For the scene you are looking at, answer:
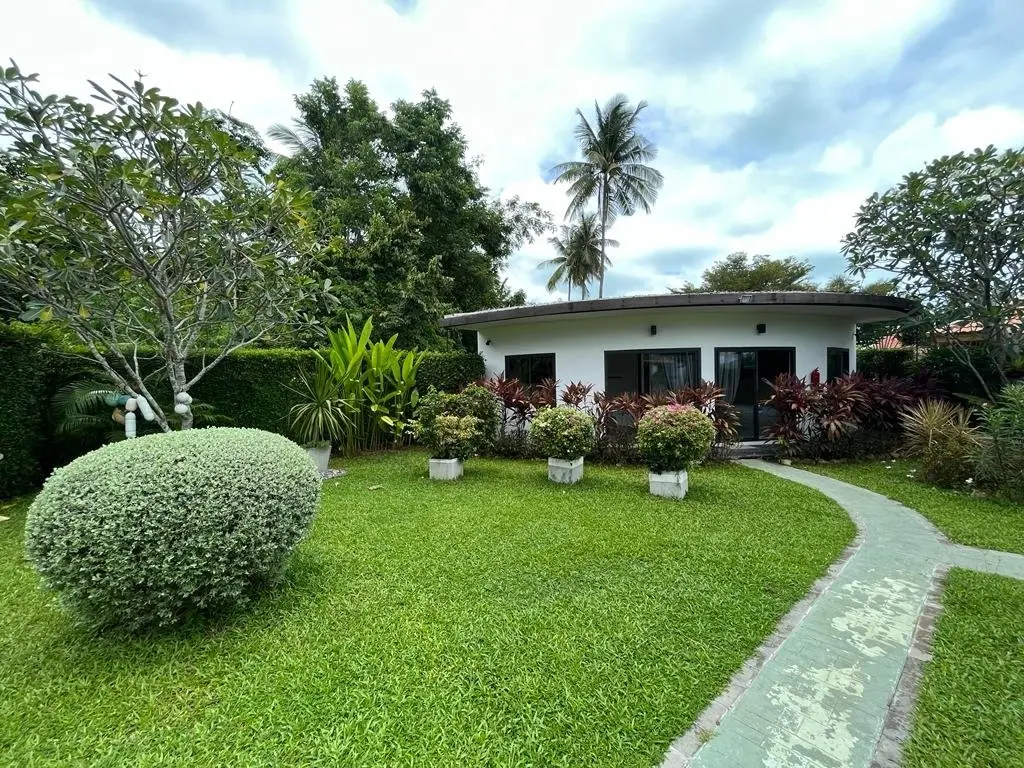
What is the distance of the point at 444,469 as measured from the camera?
6.55m

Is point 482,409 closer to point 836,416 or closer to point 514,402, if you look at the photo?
point 514,402

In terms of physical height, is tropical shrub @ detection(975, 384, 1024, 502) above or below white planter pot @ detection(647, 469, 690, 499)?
above

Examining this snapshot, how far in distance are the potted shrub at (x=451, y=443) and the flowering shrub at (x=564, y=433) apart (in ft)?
3.34

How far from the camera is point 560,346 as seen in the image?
9.58 m

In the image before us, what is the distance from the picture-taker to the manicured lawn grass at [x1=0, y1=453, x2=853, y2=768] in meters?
1.80

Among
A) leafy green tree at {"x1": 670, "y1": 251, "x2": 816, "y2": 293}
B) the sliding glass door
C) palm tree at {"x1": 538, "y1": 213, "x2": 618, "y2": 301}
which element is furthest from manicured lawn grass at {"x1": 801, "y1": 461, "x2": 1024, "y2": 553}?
palm tree at {"x1": 538, "y1": 213, "x2": 618, "y2": 301}

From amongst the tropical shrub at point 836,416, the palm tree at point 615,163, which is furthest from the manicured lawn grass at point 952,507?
the palm tree at point 615,163

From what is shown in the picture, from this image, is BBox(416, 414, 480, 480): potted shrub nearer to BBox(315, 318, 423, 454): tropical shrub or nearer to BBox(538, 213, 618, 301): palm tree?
BBox(315, 318, 423, 454): tropical shrub

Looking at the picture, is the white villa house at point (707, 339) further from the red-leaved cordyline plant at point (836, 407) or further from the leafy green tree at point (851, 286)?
the leafy green tree at point (851, 286)

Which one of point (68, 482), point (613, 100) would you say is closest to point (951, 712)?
Answer: point (68, 482)

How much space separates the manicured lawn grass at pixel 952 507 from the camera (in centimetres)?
422

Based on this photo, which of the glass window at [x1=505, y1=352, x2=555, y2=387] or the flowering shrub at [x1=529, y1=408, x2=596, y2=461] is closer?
the flowering shrub at [x1=529, y1=408, x2=596, y2=461]

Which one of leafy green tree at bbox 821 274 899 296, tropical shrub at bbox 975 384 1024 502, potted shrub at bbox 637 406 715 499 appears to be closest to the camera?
tropical shrub at bbox 975 384 1024 502

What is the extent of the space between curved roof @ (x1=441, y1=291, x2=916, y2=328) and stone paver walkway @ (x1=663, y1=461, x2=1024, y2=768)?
4706 mm
